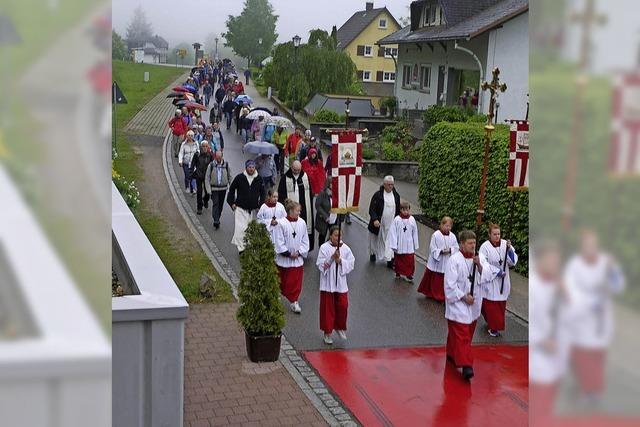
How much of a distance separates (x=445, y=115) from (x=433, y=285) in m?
16.7

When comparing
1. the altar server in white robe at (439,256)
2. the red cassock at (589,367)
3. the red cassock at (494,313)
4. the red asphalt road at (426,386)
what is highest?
the red cassock at (589,367)

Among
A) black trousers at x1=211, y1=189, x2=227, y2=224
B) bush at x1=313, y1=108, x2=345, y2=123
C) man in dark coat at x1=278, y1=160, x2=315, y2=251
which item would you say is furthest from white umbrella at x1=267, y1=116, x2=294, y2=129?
bush at x1=313, y1=108, x2=345, y2=123

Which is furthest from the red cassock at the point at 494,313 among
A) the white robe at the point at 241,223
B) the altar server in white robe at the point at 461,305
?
the white robe at the point at 241,223

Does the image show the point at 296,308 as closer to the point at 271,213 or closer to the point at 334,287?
the point at 334,287

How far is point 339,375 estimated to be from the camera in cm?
909

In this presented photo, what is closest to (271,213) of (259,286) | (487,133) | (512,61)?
(259,286)

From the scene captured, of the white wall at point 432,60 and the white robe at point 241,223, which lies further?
the white wall at point 432,60

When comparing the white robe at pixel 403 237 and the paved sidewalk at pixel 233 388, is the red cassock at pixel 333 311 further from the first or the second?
the white robe at pixel 403 237

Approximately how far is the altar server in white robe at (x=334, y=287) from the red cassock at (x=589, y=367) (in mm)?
7958

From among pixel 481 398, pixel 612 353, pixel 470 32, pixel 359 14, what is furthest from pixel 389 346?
pixel 359 14

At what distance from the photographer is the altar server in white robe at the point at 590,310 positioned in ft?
6.69

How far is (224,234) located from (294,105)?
26.6 meters

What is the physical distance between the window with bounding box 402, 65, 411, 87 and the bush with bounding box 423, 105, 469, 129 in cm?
910

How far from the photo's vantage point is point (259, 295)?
8.91 m
